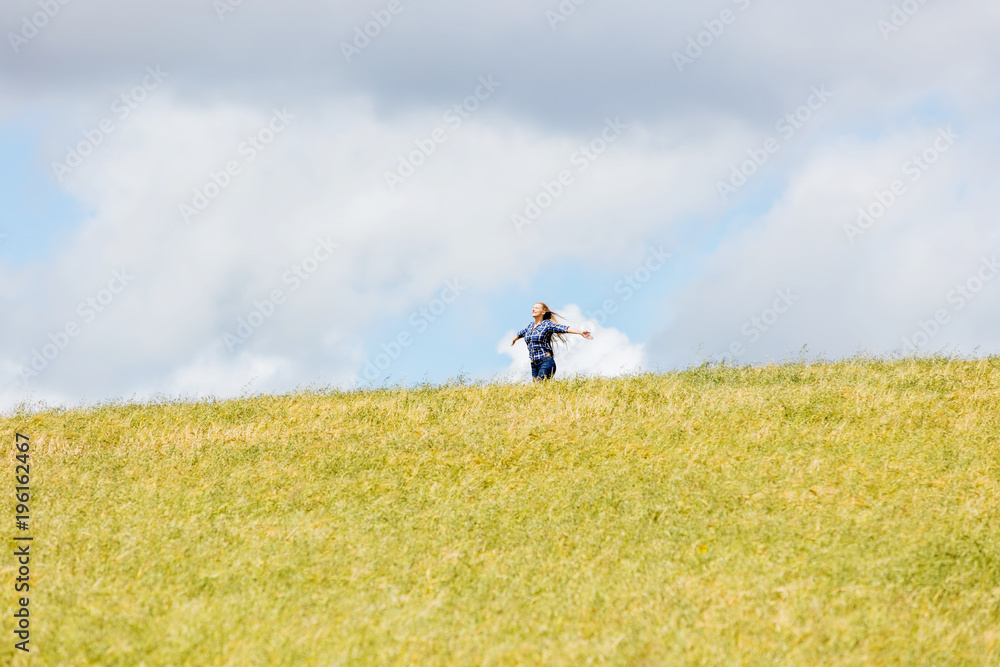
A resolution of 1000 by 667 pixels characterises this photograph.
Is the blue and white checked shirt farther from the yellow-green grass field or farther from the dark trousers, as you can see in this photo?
the yellow-green grass field

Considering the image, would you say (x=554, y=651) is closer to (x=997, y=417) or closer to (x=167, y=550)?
(x=167, y=550)

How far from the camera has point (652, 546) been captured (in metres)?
9.33

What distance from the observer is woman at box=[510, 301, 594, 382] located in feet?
61.3

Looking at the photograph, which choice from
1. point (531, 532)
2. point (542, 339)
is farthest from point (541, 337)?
point (531, 532)

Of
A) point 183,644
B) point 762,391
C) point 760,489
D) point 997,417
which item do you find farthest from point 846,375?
point 183,644

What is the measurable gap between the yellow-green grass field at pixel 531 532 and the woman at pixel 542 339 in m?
2.86

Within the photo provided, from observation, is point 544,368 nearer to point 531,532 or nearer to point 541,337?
point 541,337

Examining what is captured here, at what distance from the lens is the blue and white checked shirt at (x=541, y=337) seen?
1870cm

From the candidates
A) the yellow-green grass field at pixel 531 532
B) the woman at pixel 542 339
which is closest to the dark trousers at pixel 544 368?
the woman at pixel 542 339

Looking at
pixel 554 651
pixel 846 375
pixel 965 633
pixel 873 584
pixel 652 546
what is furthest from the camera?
pixel 846 375

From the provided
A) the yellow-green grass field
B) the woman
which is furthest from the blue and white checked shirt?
the yellow-green grass field

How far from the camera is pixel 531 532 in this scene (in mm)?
9797

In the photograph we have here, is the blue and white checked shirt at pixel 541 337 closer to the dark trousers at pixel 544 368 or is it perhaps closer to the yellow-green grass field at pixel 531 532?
the dark trousers at pixel 544 368

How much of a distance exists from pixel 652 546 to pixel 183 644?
15.2 feet
